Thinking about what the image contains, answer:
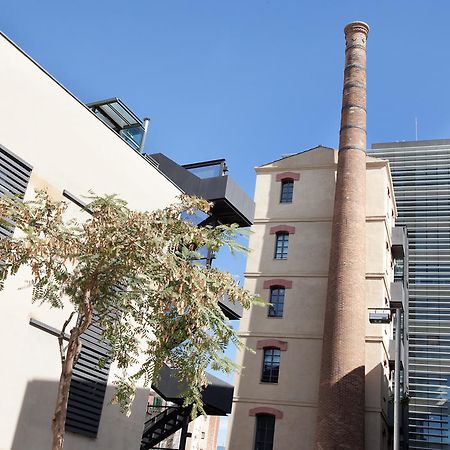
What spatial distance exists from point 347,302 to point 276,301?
4456 millimetres

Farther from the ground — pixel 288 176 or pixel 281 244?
pixel 288 176

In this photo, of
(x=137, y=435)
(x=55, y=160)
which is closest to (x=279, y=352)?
(x=137, y=435)

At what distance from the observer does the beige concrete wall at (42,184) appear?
1248cm

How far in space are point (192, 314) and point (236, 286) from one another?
91cm

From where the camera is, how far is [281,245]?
105ft

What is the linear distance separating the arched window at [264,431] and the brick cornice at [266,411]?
33 centimetres

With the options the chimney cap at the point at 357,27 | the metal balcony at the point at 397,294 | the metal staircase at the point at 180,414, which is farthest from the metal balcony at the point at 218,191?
the chimney cap at the point at 357,27

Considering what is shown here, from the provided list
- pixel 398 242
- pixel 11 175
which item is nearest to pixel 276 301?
pixel 398 242

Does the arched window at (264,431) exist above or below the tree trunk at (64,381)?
above

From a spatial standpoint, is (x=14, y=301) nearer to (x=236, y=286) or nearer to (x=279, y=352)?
(x=236, y=286)

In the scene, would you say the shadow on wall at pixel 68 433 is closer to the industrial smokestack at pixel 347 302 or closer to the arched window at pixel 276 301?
the industrial smokestack at pixel 347 302

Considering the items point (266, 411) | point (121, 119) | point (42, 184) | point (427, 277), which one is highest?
point (427, 277)

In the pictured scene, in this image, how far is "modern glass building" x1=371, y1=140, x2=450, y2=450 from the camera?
47875 mm

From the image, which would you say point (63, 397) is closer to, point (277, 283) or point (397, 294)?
point (277, 283)
